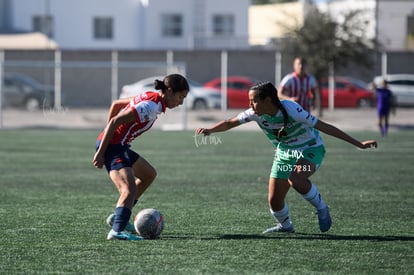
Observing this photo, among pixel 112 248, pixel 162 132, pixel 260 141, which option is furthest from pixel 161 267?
pixel 162 132

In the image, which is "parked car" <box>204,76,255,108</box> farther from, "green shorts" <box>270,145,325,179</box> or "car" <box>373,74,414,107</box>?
"green shorts" <box>270,145,325,179</box>

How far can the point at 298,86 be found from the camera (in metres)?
15.8

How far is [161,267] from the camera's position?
22.2ft

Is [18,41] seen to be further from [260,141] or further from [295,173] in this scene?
[295,173]

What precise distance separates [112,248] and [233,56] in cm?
3288

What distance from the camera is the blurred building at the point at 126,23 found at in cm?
4906

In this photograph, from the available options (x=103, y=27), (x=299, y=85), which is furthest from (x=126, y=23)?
(x=299, y=85)

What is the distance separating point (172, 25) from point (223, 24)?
3.07 m

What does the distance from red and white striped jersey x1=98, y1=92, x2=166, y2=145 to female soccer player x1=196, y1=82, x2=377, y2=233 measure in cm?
61

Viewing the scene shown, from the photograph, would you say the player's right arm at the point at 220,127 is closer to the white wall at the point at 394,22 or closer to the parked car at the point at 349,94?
the parked car at the point at 349,94

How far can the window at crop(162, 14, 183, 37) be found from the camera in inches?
1955

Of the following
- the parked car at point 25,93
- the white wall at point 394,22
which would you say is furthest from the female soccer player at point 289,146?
the white wall at point 394,22

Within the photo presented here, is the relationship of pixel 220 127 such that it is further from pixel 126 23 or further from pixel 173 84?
pixel 126 23

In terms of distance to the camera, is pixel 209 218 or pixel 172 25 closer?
pixel 209 218
